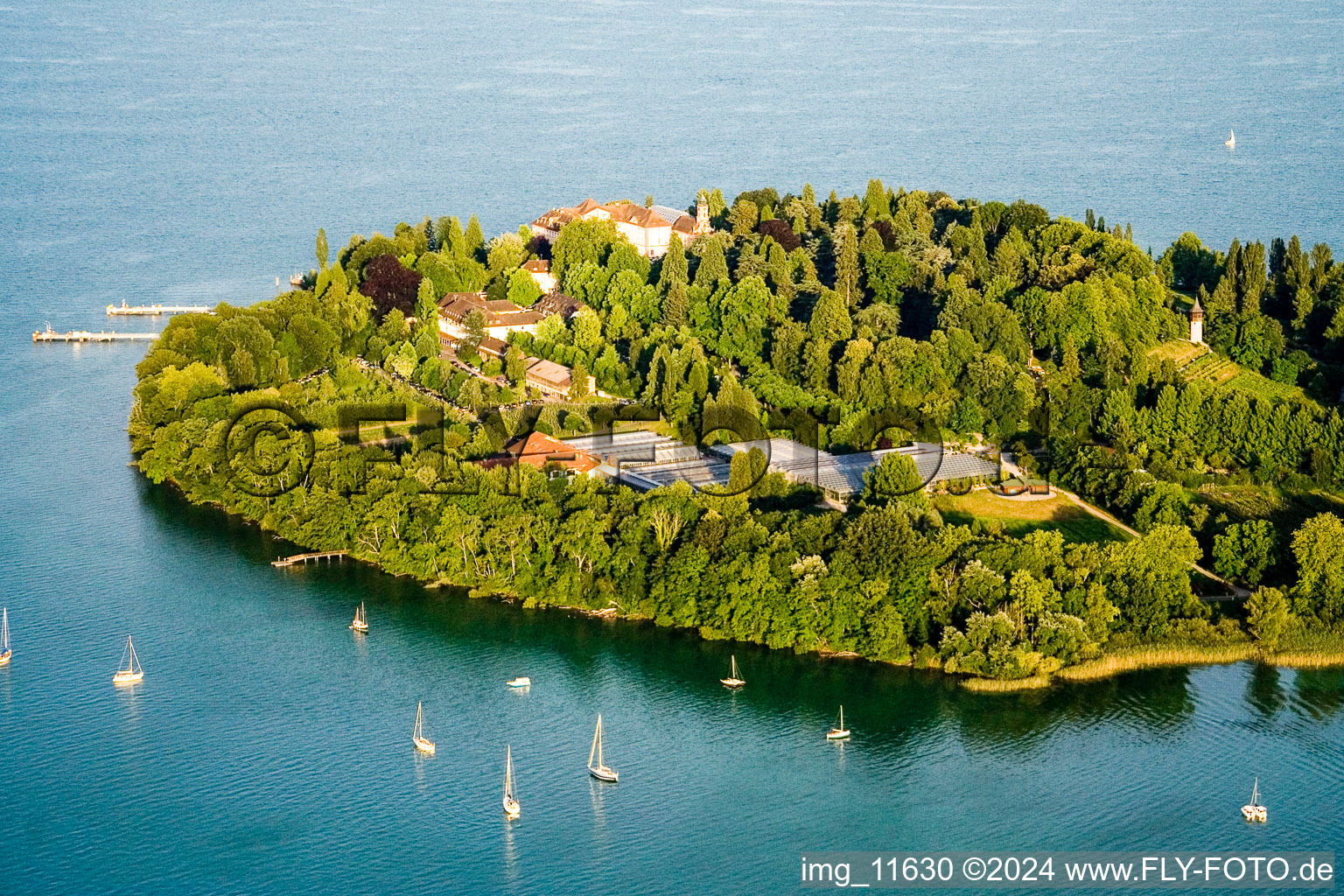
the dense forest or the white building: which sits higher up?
the white building

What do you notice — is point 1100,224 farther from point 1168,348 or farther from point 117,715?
point 117,715

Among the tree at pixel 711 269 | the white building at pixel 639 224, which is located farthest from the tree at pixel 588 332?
the white building at pixel 639 224

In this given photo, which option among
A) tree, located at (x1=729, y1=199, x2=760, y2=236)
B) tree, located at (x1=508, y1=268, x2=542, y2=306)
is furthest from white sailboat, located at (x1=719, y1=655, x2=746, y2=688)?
tree, located at (x1=729, y1=199, x2=760, y2=236)

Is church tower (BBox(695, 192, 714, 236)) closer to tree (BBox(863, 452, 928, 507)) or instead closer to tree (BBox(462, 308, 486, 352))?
tree (BBox(462, 308, 486, 352))

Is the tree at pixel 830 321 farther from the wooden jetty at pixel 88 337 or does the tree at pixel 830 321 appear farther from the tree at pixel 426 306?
the wooden jetty at pixel 88 337

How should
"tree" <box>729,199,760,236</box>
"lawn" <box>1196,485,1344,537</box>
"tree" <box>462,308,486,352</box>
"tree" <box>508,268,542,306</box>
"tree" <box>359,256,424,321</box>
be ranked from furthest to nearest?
1. "tree" <box>729,199,760,236</box>
2. "tree" <box>508,268,542,306</box>
3. "tree" <box>359,256,424,321</box>
4. "tree" <box>462,308,486,352</box>
5. "lawn" <box>1196,485,1344,537</box>

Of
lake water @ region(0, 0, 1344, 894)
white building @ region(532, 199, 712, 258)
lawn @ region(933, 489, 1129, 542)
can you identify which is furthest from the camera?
white building @ region(532, 199, 712, 258)

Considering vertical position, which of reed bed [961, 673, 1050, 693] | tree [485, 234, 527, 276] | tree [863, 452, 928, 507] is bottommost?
reed bed [961, 673, 1050, 693]
